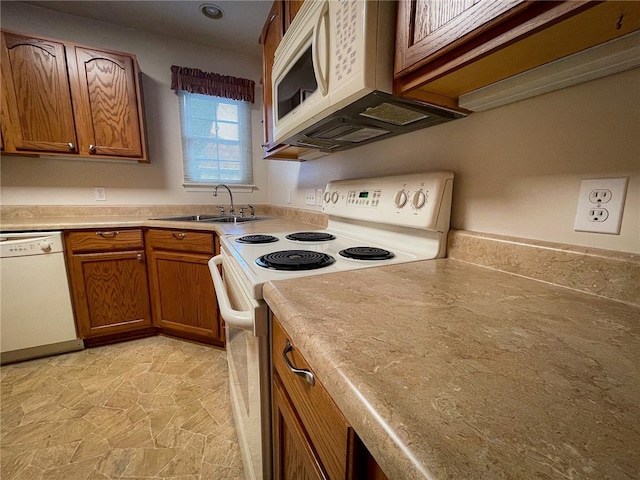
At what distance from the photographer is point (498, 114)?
722 mm

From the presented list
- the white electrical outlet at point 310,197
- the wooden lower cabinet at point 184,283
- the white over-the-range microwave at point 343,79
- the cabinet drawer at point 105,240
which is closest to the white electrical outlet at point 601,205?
the white over-the-range microwave at point 343,79

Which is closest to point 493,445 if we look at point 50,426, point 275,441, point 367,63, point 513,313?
point 513,313

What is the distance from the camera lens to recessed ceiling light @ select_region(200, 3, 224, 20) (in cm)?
180

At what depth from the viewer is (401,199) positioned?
0.92m

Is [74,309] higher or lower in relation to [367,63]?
lower

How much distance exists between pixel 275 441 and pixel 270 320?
1.09 ft

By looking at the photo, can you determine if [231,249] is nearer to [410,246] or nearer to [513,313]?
[410,246]

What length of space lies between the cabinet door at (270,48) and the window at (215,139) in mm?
981

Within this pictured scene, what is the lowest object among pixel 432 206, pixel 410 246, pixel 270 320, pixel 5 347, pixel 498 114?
pixel 5 347

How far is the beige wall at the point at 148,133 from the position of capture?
6.27ft

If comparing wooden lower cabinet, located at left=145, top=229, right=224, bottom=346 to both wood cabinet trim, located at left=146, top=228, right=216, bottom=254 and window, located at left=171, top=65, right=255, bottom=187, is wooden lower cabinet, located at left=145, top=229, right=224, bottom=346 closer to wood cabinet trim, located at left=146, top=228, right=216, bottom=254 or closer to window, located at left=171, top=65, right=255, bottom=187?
wood cabinet trim, located at left=146, top=228, right=216, bottom=254

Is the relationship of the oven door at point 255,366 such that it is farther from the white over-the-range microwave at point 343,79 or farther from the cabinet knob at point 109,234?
the cabinet knob at point 109,234

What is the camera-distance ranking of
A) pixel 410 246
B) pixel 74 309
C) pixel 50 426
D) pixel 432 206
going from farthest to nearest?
1. pixel 74 309
2. pixel 50 426
3. pixel 410 246
4. pixel 432 206

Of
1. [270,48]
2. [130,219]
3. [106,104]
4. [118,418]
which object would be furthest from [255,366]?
[106,104]
